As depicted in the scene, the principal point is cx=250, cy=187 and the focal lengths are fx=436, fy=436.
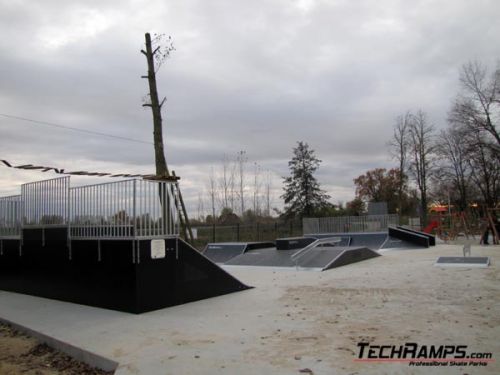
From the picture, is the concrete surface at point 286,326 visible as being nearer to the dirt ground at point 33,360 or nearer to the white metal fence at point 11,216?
the dirt ground at point 33,360

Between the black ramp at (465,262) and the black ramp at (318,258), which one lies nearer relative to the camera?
the black ramp at (465,262)

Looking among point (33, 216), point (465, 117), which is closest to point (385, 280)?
point (33, 216)

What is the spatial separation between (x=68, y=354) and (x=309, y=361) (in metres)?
3.45

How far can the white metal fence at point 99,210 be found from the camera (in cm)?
836

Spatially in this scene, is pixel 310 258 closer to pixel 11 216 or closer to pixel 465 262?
pixel 465 262

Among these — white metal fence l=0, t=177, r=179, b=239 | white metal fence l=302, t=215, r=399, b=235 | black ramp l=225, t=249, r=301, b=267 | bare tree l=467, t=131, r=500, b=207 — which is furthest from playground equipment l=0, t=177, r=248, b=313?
bare tree l=467, t=131, r=500, b=207

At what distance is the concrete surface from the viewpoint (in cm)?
516

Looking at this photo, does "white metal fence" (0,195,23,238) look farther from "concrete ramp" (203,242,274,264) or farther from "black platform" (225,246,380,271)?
"concrete ramp" (203,242,274,264)

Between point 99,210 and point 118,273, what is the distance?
143 cm

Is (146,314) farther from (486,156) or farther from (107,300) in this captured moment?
(486,156)

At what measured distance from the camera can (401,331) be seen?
248 inches

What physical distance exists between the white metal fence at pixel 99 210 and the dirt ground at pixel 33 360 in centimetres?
238

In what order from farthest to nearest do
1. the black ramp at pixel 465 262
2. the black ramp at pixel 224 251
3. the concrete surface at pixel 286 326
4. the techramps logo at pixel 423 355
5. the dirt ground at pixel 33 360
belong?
the black ramp at pixel 224 251 → the black ramp at pixel 465 262 → the dirt ground at pixel 33 360 → the concrete surface at pixel 286 326 → the techramps logo at pixel 423 355

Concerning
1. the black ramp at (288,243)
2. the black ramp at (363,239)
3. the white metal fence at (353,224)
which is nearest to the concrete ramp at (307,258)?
the black ramp at (288,243)
